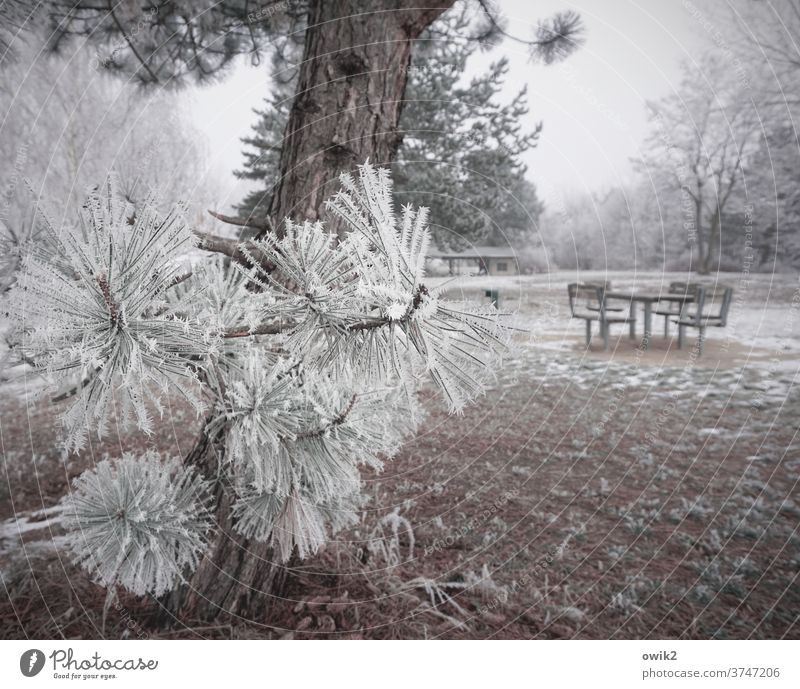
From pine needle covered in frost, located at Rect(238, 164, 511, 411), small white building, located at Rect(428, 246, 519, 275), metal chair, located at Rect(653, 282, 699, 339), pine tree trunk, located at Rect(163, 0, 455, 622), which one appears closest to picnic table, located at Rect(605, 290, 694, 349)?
metal chair, located at Rect(653, 282, 699, 339)

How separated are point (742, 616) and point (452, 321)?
783mm

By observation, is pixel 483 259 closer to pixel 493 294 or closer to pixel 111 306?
pixel 493 294

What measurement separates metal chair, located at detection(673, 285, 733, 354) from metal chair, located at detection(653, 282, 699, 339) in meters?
0.01

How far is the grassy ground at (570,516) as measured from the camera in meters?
0.77

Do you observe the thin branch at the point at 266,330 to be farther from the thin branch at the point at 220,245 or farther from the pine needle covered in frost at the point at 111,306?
the thin branch at the point at 220,245

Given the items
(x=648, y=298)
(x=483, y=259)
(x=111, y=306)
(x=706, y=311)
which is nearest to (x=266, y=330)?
(x=111, y=306)

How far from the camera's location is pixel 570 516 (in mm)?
992

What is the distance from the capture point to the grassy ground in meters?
0.77

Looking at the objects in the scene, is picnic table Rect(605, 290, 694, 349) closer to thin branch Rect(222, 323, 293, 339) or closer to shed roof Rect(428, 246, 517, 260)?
shed roof Rect(428, 246, 517, 260)

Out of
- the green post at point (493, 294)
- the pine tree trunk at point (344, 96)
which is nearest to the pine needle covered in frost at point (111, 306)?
the pine tree trunk at point (344, 96)

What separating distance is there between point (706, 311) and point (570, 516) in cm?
56
